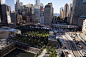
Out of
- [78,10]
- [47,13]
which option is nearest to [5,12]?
[47,13]

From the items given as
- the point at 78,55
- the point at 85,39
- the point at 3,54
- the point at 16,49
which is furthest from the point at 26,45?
the point at 85,39

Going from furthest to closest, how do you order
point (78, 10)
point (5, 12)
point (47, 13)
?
point (5, 12) → point (47, 13) → point (78, 10)

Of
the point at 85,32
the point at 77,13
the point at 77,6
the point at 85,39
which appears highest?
the point at 77,6

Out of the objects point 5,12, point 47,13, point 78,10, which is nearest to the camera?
point 78,10

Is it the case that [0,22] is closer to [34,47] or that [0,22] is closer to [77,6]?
[34,47]

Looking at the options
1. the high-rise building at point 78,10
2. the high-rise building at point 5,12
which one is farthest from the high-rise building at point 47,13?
the high-rise building at point 5,12

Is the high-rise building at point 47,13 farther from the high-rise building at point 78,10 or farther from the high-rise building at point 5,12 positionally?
the high-rise building at point 5,12

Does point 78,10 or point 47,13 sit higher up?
point 78,10

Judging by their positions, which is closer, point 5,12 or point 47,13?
point 47,13

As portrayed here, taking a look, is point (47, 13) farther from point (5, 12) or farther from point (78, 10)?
point (5, 12)

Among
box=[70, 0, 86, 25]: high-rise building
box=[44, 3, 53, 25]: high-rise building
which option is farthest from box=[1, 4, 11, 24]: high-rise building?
box=[70, 0, 86, 25]: high-rise building

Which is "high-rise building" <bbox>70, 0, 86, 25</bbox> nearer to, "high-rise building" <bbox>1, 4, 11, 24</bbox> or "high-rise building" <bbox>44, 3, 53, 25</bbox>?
"high-rise building" <bbox>44, 3, 53, 25</bbox>
